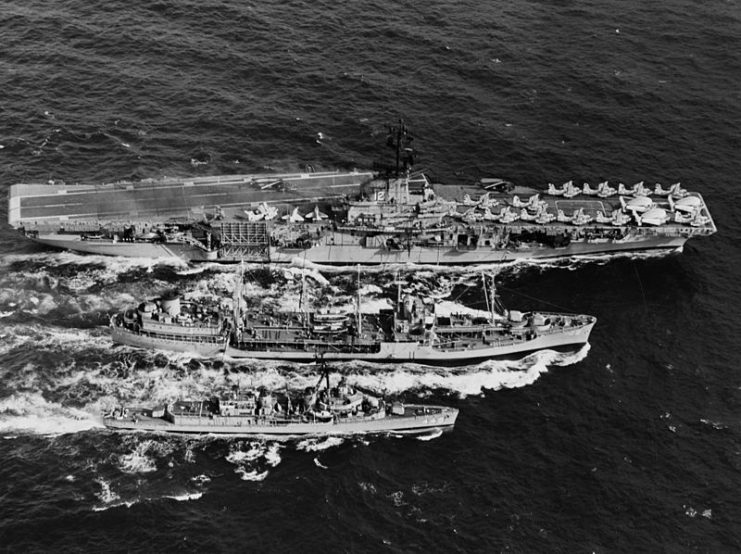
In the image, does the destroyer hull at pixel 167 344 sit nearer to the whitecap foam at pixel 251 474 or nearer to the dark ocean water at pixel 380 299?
the dark ocean water at pixel 380 299

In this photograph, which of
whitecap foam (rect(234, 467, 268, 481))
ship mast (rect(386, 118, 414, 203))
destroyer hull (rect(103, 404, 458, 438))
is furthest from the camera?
ship mast (rect(386, 118, 414, 203))

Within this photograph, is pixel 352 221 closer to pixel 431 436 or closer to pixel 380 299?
pixel 380 299

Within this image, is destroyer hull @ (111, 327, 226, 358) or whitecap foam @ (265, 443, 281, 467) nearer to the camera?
whitecap foam @ (265, 443, 281, 467)

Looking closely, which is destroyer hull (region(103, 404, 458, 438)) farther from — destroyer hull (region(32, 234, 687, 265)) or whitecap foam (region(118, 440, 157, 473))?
destroyer hull (region(32, 234, 687, 265))

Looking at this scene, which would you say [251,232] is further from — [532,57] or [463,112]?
[532,57]

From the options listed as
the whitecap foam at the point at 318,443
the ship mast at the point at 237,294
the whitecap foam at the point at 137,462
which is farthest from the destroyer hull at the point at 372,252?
the whitecap foam at the point at 137,462

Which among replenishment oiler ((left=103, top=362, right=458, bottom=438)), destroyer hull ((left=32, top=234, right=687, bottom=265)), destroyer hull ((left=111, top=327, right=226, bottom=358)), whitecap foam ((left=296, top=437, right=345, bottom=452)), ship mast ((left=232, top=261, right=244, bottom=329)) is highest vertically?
destroyer hull ((left=32, top=234, right=687, bottom=265))

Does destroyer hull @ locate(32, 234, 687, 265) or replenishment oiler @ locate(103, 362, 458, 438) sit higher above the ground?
destroyer hull @ locate(32, 234, 687, 265)

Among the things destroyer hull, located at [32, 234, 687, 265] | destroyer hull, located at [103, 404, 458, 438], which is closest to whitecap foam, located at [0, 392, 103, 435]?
destroyer hull, located at [103, 404, 458, 438]
